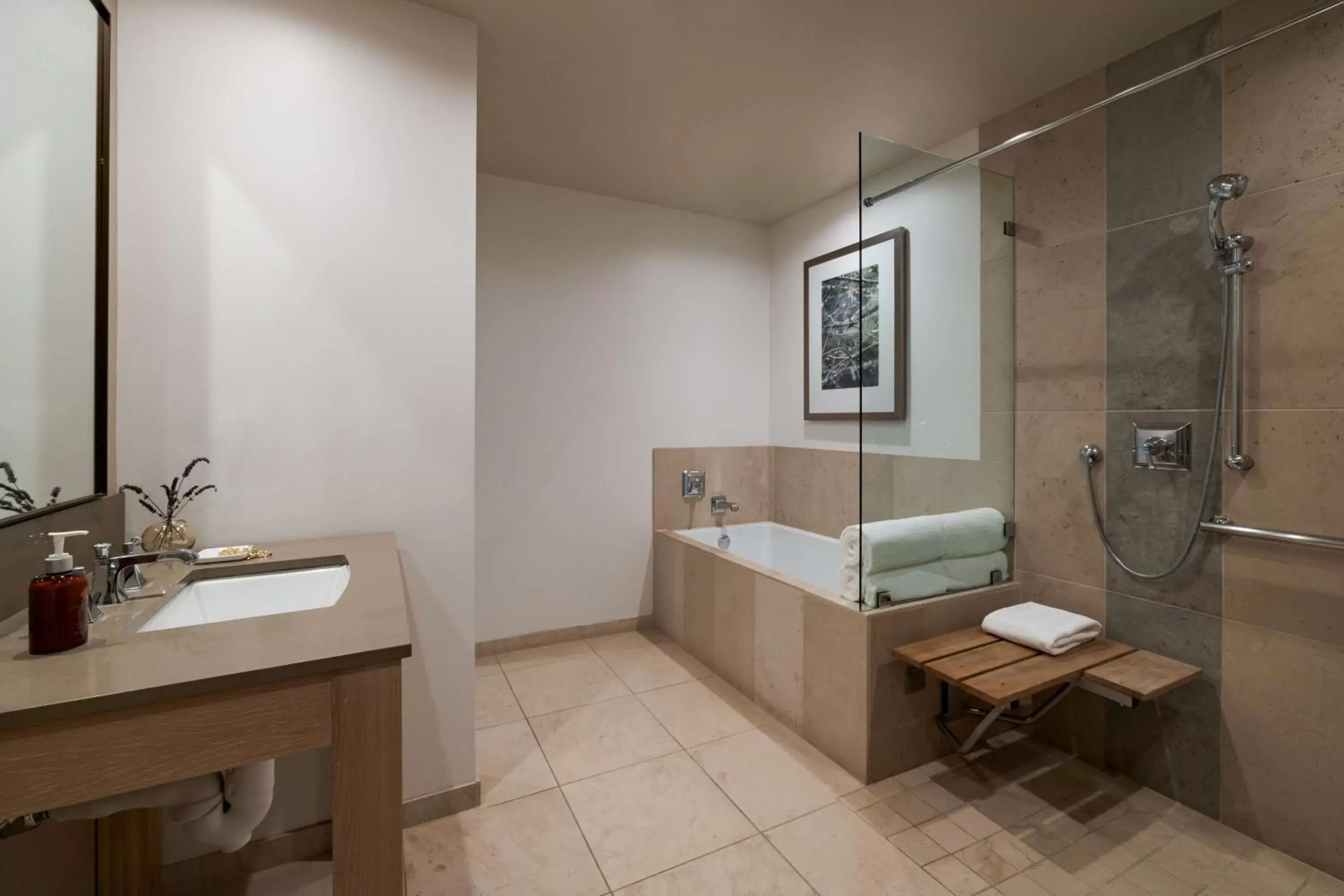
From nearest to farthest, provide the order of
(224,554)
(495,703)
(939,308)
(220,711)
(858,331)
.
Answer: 1. (220,711)
2. (224,554)
3. (939,308)
4. (495,703)
5. (858,331)

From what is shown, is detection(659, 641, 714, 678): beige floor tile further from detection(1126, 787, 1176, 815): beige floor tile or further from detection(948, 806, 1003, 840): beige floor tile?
detection(1126, 787, 1176, 815): beige floor tile

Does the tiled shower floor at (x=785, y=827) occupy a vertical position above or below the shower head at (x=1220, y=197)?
below

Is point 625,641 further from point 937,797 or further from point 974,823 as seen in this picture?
point 974,823

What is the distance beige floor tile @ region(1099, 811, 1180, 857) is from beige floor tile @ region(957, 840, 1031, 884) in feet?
1.23

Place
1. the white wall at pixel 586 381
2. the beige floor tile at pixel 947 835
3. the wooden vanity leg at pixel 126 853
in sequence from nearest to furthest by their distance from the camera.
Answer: the wooden vanity leg at pixel 126 853, the beige floor tile at pixel 947 835, the white wall at pixel 586 381

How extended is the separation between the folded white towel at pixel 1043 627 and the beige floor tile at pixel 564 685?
63.2 inches

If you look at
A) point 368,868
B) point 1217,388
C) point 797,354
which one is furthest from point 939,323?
point 368,868

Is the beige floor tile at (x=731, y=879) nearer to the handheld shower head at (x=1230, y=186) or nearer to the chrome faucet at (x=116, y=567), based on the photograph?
the chrome faucet at (x=116, y=567)

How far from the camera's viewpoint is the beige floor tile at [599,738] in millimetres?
2049

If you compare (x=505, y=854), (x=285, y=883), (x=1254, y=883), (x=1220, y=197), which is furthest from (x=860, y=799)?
(x=1220, y=197)

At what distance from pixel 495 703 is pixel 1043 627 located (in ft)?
7.29

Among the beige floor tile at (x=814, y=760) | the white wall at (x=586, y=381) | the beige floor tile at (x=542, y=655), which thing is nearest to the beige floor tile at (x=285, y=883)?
the beige floor tile at (x=542, y=655)

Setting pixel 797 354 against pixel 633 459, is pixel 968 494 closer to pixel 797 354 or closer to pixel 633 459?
pixel 797 354

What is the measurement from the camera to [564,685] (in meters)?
2.66
